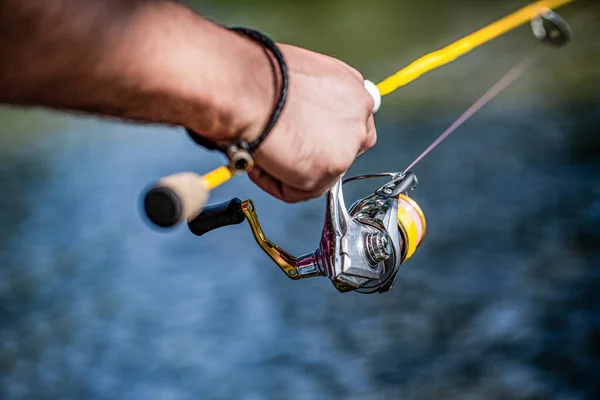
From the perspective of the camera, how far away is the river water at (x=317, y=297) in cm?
290

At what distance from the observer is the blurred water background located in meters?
2.92

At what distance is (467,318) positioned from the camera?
306cm

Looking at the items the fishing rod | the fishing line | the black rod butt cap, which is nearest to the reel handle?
the fishing rod

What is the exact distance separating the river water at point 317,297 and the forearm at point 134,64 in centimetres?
211

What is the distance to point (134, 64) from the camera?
0.75 metres

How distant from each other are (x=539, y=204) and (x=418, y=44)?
96.4 inches

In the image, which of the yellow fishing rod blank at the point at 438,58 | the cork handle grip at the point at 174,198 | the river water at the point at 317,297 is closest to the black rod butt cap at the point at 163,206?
the cork handle grip at the point at 174,198

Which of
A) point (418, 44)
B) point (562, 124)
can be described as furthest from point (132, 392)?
point (418, 44)

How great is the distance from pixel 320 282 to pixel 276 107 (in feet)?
8.47

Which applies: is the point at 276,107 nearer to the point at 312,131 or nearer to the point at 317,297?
the point at 312,131

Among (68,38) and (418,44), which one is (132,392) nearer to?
(68,38)

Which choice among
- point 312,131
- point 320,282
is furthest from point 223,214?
point 320,282

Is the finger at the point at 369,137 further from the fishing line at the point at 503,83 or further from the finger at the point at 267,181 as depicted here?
the fishing line at the point at 503,83

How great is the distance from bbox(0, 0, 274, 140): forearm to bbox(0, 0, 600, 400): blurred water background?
6.96 ft
